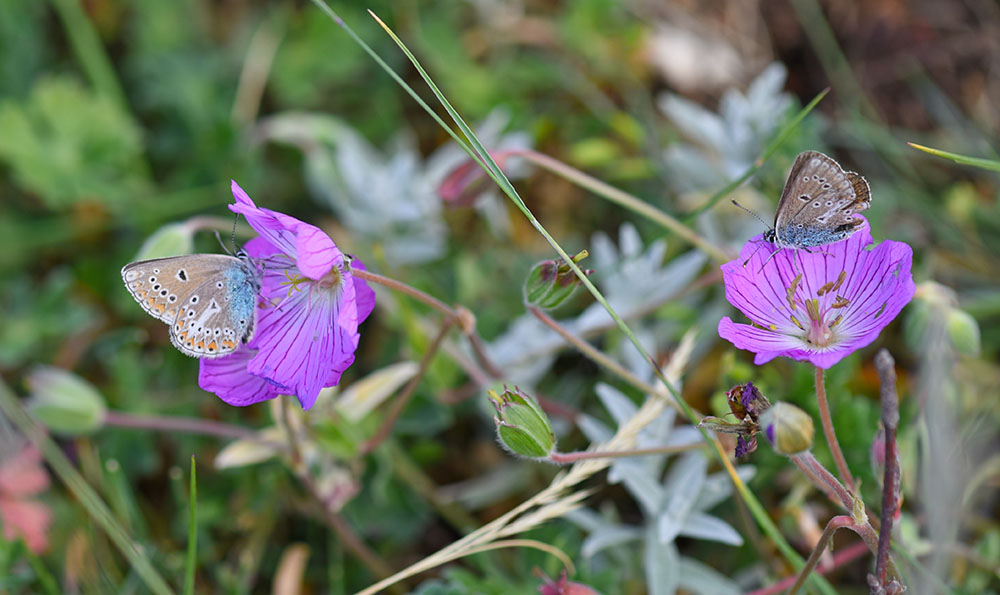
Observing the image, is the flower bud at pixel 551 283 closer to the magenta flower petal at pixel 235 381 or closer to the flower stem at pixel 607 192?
the flower stem at pixel 607 192

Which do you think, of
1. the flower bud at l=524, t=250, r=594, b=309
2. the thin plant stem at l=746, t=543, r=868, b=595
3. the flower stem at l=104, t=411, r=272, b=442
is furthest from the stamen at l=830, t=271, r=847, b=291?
the flower stem at l=104, t=411, r=272, b=442

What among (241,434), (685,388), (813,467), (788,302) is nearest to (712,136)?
(685,388)

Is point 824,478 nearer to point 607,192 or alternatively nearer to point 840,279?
point 840,279

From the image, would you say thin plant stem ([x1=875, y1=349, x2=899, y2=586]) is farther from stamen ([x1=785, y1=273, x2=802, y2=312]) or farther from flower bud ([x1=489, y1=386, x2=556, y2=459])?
flower bud ([x1=489, y1=386, x2=556, y2=459])

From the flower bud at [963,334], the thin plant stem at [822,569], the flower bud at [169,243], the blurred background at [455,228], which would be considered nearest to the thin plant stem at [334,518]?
the blurred background at [455,228]

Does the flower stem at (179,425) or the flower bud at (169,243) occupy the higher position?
the flower bud at (169,243)

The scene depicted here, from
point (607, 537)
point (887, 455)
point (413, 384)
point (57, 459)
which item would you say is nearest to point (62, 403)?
point (57, 459)

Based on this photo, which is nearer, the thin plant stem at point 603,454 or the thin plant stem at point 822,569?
the thin plant stem at point 603,454

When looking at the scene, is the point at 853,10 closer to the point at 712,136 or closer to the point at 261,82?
the point at 712,136
